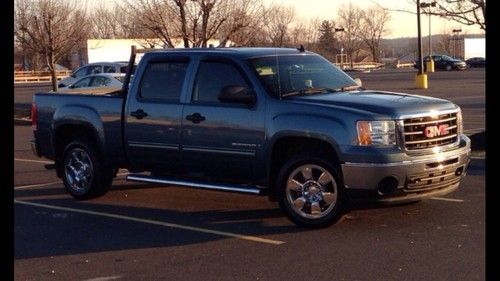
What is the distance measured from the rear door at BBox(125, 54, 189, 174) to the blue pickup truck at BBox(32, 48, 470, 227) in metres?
0.01

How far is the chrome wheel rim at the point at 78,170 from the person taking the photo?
11234 mm

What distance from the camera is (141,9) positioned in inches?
960

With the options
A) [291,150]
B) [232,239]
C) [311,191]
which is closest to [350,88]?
[291,150]

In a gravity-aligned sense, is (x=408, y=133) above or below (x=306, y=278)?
above

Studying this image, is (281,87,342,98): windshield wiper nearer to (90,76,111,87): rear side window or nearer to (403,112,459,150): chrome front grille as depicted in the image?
(403,112,459,150): chrome front grille

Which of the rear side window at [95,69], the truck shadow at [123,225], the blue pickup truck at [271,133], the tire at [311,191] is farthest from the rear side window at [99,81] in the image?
the tire at [311,191]

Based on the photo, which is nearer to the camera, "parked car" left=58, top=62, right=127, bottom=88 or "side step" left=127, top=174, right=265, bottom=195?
"side step" left=127, top=174, right=265, bottom=195

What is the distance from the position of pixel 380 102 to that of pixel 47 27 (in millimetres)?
20519

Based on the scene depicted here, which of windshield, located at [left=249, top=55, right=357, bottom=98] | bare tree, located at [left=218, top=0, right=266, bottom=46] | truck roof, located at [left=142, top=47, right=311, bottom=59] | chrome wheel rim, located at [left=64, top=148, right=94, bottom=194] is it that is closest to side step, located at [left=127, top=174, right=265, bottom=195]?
chrome wheel rim, located at [left=64, top=148, right=94, bottom=194]

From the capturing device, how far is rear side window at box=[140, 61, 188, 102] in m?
10.2
